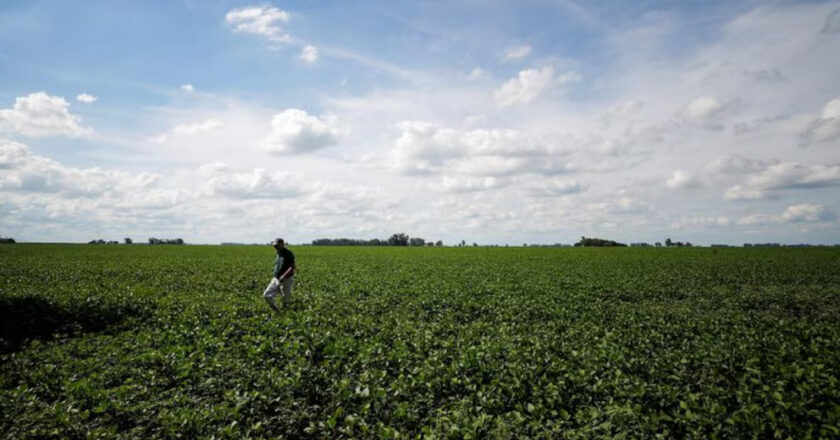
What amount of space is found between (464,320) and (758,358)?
844 centimetres

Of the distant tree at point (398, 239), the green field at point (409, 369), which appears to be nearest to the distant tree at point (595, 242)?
the distant tree at point (398, 239)

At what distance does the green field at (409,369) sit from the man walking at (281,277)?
826 mm

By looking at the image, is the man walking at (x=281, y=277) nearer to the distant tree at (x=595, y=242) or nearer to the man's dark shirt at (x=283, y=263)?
the man's dark shirt at (x=283, y=263)

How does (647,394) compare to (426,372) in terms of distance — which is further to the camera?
(426,372)

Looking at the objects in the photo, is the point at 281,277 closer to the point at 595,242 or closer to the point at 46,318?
the point at 46,318

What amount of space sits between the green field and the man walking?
2.71ft

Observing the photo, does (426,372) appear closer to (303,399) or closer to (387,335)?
(303,399)

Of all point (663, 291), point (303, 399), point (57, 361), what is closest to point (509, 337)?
point (303, 399)

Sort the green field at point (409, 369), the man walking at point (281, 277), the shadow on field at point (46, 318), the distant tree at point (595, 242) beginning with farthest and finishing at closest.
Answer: the distant tree at point (595, 242) → the man walking at point (281, 277) → the shadow on field at point (46, 318) → the green field at point (409, 369)

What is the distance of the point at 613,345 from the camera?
1145 centimetres

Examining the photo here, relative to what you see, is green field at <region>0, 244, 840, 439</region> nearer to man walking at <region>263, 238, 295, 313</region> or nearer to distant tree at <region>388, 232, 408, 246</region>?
man walking at <region>263, 238, 295, 313</region>

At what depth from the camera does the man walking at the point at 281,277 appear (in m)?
16.0

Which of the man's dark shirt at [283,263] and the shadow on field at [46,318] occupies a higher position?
the man's dark shirt at [283,263]

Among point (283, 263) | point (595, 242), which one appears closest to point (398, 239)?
point (595, 242)
